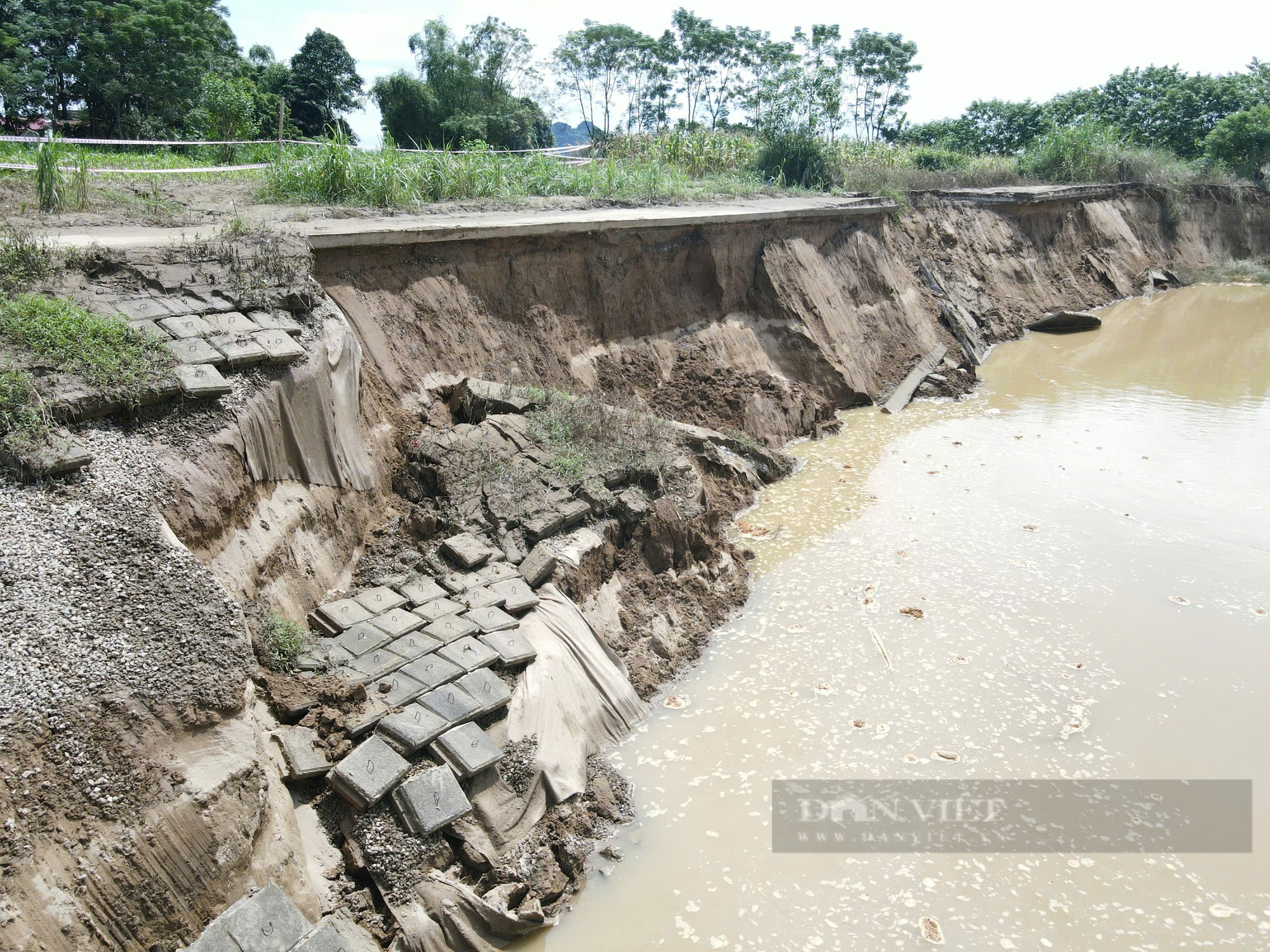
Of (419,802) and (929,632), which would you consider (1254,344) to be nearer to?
(929,632)

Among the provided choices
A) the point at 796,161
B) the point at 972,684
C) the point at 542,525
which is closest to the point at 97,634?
the point at 542,525

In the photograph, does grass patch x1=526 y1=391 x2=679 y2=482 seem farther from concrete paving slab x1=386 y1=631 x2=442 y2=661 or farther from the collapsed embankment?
concrete paving slab x1=386 y1=631 x2=442 y2=661

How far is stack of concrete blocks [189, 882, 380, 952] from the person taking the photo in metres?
3.08

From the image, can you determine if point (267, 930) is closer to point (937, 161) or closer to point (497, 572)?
point (497, 572)

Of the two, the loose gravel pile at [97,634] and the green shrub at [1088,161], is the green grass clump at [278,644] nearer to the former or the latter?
the loose gravel pile at [97,634]

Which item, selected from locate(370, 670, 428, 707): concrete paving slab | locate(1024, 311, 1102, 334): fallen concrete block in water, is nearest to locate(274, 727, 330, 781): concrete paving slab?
locate(370, 670, 428, 707): concrete paving slab

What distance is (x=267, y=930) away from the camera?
3.13m

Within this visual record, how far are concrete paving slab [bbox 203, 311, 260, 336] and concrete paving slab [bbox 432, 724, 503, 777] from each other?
284 cm

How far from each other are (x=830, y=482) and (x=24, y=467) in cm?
677

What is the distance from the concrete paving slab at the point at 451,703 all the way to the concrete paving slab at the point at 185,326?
8.49 feet

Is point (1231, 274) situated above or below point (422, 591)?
above

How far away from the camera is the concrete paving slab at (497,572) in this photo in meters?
5.45

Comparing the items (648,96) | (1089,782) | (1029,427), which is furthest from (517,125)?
(1089,782)

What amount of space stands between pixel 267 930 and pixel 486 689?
5.15ft
